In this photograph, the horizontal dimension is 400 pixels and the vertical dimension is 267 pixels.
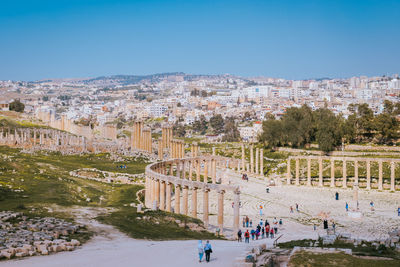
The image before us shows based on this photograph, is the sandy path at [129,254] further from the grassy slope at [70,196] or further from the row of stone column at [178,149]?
the row of stone column at [178,149]

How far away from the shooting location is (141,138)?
105500mm

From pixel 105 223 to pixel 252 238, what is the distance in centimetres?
1018

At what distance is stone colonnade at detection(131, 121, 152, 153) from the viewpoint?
333 ft

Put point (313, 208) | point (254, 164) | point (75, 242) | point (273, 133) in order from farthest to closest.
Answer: point (273, 133)
point (254, 164)
point (313, 208)
point (75, 242)

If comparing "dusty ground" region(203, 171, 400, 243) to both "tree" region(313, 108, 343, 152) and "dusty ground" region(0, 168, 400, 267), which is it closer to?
"dusty ground" region(0, 168, 400, 267)

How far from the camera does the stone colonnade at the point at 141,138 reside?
101438 mm

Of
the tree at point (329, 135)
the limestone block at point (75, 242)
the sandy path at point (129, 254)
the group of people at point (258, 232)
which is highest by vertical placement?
the tree at point (329, 135)

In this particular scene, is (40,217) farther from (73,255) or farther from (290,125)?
(290,125)

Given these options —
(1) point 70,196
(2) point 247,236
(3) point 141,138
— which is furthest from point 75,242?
(3) point 141,138

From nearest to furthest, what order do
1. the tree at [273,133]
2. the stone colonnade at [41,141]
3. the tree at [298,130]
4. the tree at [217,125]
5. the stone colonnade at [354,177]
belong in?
the stone colonnade at [354,177] < the tree at [298,130] < the tree at [273,133] < the stone colonnade at [41,141] < the tree at [217,125]

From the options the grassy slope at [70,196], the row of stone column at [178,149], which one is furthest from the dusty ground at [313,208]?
the row of stone column at [178,149]

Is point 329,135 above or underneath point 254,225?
above

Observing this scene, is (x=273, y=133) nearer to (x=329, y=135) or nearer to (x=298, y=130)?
(x=298, y=130)

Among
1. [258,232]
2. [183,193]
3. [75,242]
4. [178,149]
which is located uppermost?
[178,149]
